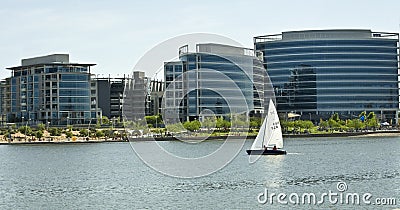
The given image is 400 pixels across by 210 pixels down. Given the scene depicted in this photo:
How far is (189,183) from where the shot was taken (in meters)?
60.2

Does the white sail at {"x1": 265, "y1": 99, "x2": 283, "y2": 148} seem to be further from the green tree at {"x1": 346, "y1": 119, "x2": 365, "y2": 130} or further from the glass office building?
the green tree at {"x1": 346, "y1": 119, "x2": 365, "y2": 130}

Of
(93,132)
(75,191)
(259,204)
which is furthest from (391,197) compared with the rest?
(93,132)

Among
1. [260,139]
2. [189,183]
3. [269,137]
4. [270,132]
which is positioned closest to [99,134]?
[260,139]

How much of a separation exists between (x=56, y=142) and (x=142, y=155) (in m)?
48.1

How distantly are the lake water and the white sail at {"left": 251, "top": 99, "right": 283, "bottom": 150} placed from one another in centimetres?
309

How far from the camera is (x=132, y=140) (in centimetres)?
14050

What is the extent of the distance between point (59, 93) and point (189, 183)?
132 meters

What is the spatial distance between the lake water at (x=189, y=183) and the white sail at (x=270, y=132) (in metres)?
3.09

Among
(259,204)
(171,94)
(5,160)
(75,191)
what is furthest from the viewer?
(171,94)

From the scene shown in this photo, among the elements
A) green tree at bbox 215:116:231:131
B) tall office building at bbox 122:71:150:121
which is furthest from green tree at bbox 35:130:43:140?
green tree at bbox 215:116:231:131

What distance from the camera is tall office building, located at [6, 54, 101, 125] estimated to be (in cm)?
18725

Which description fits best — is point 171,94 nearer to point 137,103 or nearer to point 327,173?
point 137,103

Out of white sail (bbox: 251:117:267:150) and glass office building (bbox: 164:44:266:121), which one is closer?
white sail (bbox: 251:117:267:150)

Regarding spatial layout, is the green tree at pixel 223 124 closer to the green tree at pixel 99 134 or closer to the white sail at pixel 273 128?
the green tree at pixel 99 134
